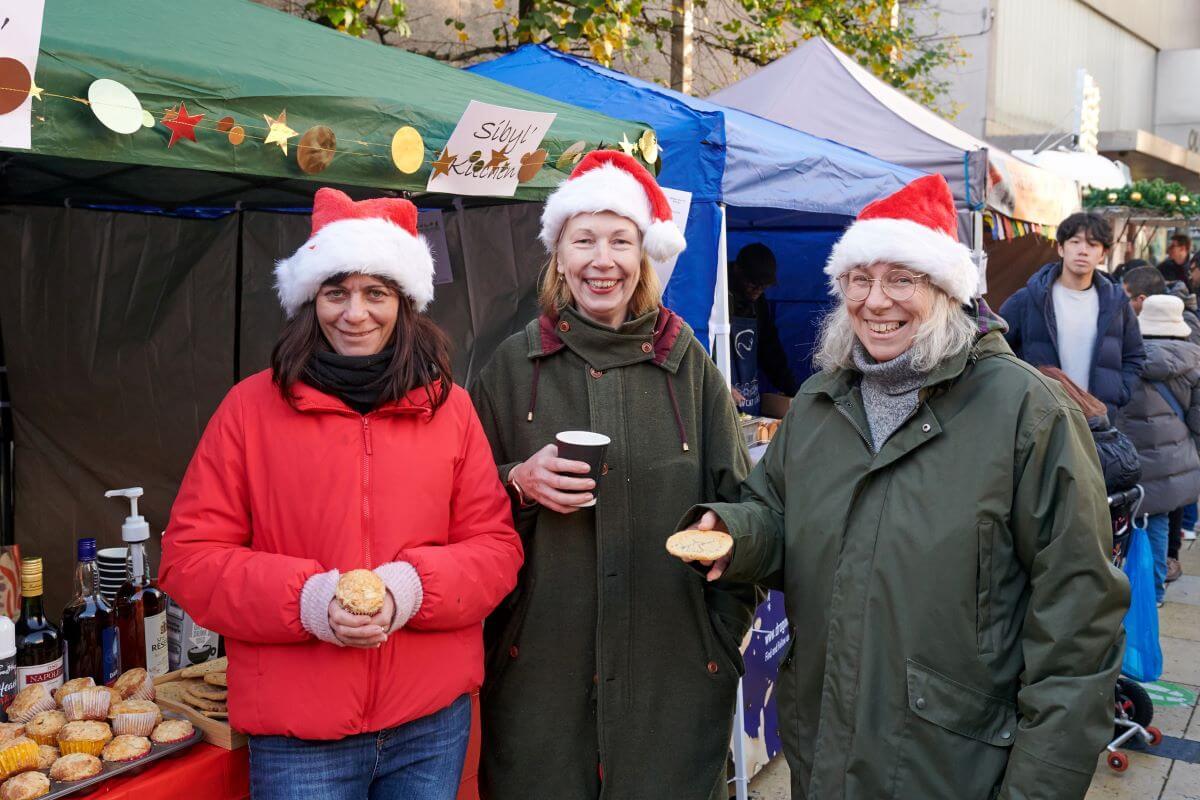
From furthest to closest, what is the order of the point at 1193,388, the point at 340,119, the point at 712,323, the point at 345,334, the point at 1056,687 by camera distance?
the point at 1193,388
the point at 712,323
the point at 340,119
the point at 345,334
the point at 1056,687

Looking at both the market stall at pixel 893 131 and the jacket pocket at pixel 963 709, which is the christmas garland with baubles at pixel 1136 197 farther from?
the jacket pocket at pixel 963 709

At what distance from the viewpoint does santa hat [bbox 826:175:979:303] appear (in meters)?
1.93

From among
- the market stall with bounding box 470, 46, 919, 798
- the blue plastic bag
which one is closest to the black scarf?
the market stall with bounding box 470, 46, 919, 798

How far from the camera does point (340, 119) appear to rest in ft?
7.63

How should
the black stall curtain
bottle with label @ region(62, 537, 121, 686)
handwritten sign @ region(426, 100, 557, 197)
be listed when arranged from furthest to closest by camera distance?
1. the black stall curtain
2. handwritten sign @ region(426, 100, 557, 197)
3. bottle with label @ region(62, 537, 121, 686)

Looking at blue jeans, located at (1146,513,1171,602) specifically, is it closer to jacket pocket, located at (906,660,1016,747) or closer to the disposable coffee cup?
jacket pocket, located at (906,660,1016,747)

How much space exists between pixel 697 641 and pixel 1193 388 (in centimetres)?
482

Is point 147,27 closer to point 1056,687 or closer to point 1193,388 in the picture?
point 1056,687

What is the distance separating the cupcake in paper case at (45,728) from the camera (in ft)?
6.48

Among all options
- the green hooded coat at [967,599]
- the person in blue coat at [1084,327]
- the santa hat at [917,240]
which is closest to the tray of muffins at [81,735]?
the green hooded coat at [967,599]

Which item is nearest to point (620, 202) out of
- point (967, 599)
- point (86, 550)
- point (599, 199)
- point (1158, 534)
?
point (599, 199)

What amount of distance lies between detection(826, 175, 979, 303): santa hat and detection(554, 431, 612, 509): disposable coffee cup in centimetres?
62

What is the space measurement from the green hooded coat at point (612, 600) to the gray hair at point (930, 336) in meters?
0.36

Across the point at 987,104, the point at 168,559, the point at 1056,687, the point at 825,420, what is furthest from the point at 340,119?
the point at 987,104
